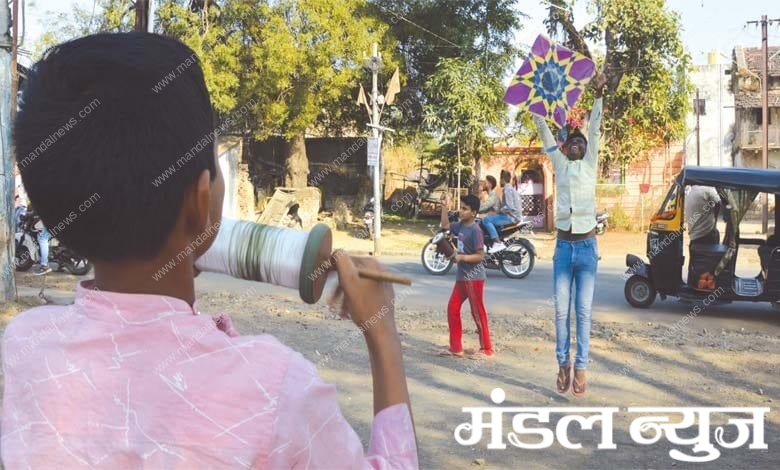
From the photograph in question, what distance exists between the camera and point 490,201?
48.6ft

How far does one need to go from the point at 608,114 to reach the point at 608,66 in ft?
6.03

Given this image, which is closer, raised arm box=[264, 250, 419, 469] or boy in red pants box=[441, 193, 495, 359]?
raised arm box=[264, 250, 419, 469]

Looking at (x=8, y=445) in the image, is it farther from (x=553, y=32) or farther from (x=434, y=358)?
(x=553, y=32)

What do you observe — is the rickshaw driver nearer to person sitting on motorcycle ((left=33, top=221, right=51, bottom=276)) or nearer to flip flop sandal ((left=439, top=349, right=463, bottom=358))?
flip flop sandal ((left=439, top=349, right=463, bottom=358))

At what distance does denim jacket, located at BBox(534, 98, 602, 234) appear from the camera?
18.3ft

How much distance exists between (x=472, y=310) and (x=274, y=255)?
581 cm

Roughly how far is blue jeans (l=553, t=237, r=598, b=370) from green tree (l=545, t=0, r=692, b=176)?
57.6 ft

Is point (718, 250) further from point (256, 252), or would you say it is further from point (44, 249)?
point (44, 249)

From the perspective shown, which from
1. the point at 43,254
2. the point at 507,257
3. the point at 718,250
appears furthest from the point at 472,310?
the point at 43,254

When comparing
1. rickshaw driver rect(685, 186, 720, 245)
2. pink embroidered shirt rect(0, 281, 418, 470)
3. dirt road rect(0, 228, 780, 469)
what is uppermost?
→ pink embroidered shirt rect(0, 281, 418, 470)

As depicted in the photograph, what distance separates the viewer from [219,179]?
1.22 metres

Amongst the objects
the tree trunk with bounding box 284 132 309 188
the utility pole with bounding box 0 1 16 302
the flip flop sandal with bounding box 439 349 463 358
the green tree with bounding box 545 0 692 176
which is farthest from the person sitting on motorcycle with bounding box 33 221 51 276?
the green tree with bounding box 545 0 692 176

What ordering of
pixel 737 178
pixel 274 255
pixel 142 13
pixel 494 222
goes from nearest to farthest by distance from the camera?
pixel 274 255
pixel 737 178
pixel 142 13
pixel 494 222

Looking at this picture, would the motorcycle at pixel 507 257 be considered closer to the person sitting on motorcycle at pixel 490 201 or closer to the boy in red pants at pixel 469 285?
the person sitting on motorcycle at pixel 490 201
